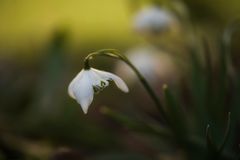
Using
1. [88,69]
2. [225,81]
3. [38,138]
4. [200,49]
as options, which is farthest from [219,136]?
[38,138]

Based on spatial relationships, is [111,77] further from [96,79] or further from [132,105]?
[132,105]

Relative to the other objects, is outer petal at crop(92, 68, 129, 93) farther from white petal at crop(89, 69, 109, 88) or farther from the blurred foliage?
the blurred foliage

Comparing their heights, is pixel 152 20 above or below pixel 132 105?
above

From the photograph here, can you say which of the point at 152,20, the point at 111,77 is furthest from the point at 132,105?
the point at 111,77

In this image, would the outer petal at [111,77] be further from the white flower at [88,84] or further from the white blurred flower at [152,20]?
the white blurred flower at [152,20]

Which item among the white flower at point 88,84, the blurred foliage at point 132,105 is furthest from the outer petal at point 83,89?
the blurred foliage at point 132,105

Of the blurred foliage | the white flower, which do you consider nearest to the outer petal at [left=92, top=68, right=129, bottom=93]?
the white flower
